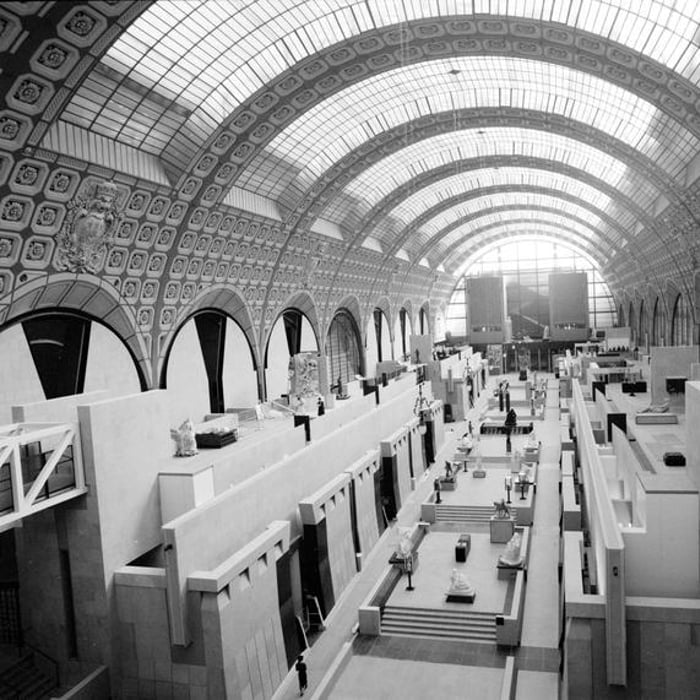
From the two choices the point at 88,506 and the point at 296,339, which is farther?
the point at 296,339

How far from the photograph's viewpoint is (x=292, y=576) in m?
20.1

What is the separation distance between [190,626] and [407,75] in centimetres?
2585

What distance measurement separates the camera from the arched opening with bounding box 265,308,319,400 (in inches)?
1634

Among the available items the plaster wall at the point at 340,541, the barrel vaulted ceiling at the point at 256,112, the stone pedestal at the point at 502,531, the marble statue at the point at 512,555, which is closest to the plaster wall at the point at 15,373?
the barrel vaulted ceiling at the point at 256,112

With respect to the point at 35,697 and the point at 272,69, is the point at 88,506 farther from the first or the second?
the point at 272,69

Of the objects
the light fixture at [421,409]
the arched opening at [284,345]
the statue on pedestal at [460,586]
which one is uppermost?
the arched opening at [284,345]

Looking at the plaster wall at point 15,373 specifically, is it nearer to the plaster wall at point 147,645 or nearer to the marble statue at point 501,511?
the plaster wall at point 147,645

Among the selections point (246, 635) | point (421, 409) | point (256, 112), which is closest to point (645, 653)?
point (246, 635)

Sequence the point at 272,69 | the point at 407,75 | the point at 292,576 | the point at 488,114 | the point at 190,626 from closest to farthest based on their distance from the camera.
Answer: the point at 190,626
the point at 292,576
the point at 272,69
the point at 407,75
the point at 488,114

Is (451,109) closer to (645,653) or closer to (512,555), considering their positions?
(512,555)

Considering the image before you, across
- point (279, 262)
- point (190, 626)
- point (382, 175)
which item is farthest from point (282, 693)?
point (382, 175)

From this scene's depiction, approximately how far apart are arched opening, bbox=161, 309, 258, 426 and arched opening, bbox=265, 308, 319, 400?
2342 mm

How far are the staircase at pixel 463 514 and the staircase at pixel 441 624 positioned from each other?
9.27 meters

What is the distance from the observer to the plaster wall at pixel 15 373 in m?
22.6
